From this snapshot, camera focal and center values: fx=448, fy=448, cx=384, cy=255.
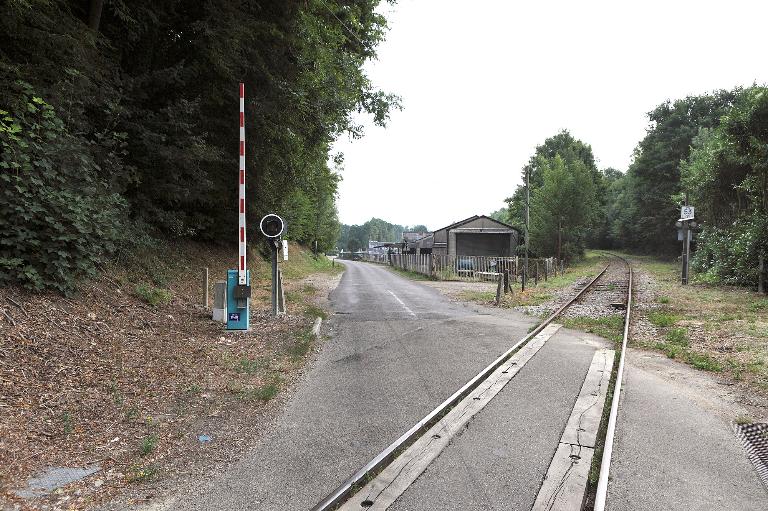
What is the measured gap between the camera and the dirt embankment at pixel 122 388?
3.14m

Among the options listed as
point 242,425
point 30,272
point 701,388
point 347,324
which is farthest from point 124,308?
point 701,388

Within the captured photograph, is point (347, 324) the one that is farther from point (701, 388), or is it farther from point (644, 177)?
point (644, 177)

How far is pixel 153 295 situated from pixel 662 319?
10.6 m

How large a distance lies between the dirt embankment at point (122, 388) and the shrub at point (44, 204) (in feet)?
1.14

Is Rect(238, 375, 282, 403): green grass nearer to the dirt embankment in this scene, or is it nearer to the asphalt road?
the dirt embankment

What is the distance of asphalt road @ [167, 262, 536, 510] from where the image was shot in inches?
119

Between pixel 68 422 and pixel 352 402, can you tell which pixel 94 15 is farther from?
pixel 352 402

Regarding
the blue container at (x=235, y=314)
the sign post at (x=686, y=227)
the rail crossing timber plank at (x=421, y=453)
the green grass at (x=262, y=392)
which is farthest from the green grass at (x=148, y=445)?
the sign post at (x=686, y=227)

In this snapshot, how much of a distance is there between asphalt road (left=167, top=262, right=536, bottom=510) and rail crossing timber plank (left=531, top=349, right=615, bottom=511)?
244mm

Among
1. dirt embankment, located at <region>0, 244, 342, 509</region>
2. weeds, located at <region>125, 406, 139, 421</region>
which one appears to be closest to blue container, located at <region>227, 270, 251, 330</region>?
dirt embankment, located at <region>0, 244, 342, 509</region>

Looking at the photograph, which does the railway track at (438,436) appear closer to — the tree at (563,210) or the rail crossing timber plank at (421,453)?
the rail crossing timber plank at (421,453)

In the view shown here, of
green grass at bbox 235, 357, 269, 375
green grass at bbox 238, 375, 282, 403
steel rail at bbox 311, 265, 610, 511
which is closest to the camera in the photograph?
steel rail at bbox 311, 265, 610, 511

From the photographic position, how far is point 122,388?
14.7 feet

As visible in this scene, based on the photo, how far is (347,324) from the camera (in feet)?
31.6
